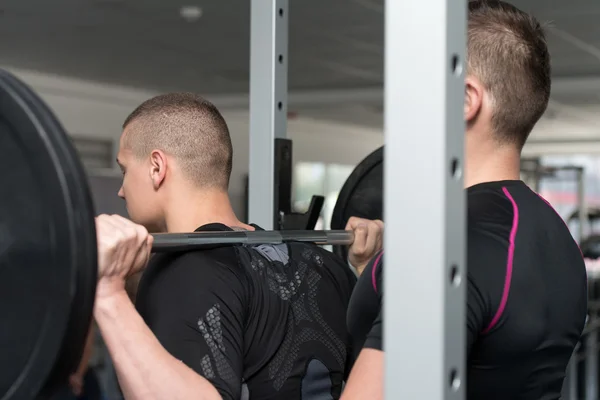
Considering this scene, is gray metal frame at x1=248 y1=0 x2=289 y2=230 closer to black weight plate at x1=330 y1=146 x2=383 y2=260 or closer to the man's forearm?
black weight plate at x1=330 y1=146 x2=383 y2=260

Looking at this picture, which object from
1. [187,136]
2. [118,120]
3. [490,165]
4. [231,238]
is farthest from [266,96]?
[118,120]

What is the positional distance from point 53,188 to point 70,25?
4.45 metres

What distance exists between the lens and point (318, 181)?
391 inches

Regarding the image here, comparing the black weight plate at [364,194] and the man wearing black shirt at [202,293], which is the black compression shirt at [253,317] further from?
the black weight plate at [364,194]

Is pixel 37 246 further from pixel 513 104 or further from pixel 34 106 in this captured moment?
pixel 513 104

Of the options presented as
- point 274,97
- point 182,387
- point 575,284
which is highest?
point 274,97

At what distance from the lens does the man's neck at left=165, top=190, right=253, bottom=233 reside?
1275mm

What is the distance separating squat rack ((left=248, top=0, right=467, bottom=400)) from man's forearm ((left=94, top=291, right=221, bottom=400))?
1.21 ft

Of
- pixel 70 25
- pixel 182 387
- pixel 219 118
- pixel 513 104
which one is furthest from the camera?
pixel 70 25

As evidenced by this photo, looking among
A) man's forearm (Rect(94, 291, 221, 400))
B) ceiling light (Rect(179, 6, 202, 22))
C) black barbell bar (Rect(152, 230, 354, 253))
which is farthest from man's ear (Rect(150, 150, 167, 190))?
ceiling light (Rect(179, 6, 202, 22))

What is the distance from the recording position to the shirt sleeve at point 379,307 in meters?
0.80

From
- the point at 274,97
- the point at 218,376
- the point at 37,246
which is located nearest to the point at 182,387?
the point at 218,376

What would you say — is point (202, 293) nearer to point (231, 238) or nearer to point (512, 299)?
point (231, 238)

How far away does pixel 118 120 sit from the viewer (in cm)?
762
